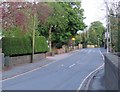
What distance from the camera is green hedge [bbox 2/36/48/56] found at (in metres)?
37.2

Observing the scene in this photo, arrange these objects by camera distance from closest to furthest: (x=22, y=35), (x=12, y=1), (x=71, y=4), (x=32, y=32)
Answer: (x=12, y=1)
(x=22, y=35)
(x=32, y=32)
(x=71, y=4)

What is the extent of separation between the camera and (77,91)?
58.5 ft

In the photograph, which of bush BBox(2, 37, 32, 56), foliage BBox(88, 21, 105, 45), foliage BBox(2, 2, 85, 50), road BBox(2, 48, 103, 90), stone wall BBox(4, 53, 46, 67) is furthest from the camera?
foliage BBox(88, 21, 105, 45)

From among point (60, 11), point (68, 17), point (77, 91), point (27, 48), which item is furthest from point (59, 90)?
point (68, 17)

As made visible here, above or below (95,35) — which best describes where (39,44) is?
below

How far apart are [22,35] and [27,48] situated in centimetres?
234

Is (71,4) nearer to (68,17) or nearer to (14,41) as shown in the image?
(68,17)

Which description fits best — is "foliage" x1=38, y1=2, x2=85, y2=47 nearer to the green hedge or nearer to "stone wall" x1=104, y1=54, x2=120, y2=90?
the green hedge

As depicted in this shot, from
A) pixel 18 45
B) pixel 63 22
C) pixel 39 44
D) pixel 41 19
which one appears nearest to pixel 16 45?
pixel 18 45

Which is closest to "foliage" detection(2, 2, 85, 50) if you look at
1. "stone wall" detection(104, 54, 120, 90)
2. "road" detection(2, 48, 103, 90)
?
"road" detection(2, 48, 103, 90)

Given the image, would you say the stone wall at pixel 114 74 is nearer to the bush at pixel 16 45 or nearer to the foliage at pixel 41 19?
the foliage at pixel 41 19

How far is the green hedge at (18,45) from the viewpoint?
3716cm

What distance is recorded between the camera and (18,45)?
41094 mm

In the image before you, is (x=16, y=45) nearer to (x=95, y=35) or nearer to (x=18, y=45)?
(x=18, y=45)
